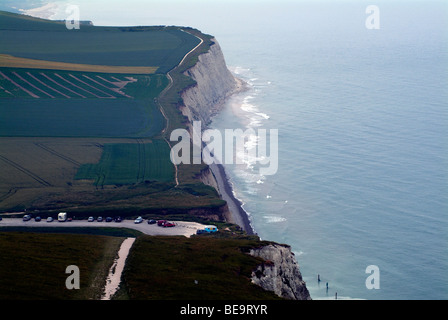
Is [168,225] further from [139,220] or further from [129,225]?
[129,225]

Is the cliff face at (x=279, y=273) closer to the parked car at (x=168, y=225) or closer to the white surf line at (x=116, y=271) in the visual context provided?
the white surf line at (x=116, y=271)

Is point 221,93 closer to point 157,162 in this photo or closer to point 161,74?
point 161,74

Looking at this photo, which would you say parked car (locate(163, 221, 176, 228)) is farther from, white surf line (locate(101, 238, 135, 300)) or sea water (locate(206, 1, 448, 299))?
sea water (locate(206, 1, 448, 299))

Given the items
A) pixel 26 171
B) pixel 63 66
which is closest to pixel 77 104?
pixel 63 66

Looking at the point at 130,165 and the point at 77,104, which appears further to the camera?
the point at 77,104
